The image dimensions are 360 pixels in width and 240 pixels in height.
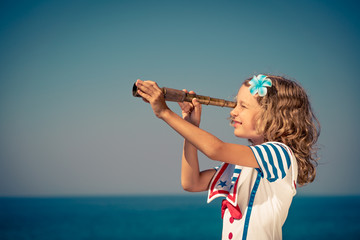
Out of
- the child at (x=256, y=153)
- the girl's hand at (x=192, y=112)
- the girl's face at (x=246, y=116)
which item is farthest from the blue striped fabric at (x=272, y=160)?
the girl's hand at (x=192, y=112)

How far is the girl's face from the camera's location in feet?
5.05

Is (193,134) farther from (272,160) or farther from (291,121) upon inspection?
(291,121)

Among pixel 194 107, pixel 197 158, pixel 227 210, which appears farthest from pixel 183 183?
pixel 194 107

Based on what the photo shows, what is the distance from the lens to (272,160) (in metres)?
1.35

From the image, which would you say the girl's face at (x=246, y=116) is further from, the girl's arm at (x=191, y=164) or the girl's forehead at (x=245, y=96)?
the girl's arm at (x=191, y=164)

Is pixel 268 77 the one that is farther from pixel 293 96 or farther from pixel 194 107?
pixel 194 107

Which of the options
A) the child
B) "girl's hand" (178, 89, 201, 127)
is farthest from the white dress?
"girl's hand" (178, 89, 201, 127)

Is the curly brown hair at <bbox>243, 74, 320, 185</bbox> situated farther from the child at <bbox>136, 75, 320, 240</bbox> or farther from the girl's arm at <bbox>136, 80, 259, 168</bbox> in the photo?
the girl's arm at <bbox>136, 80, 259, 168</bbox>

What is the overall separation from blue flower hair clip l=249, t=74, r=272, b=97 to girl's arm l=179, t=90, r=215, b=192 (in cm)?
23

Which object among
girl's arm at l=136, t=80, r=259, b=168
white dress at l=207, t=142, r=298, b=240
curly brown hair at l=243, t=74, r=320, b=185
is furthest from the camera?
curly brown hair at l=243, t=74, r=320, b=185

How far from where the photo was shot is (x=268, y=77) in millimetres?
1623

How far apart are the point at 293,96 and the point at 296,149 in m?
0.22

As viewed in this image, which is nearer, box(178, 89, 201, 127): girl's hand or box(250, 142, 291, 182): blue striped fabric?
box(250, 142, 291, 182): blue striped fabric

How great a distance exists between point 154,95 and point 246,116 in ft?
1.47
